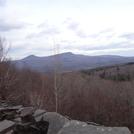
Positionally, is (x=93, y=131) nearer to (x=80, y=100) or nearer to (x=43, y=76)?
(x=80, y=100)

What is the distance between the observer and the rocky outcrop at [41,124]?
6461 millimetres

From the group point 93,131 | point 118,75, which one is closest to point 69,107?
point 93,131

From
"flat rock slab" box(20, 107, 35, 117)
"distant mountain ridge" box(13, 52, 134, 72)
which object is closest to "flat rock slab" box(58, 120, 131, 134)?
"flat rock slab" box(20, 107, 35, 117)

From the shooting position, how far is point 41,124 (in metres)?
7.77

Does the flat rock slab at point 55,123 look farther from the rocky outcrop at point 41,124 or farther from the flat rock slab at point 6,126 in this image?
the flat rock slab at point 6,126

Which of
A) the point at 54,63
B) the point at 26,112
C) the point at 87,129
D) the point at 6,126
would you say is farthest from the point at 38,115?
the point at 54,63

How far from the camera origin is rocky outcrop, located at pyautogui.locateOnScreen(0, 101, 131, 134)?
21.2ft

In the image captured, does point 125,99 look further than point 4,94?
Yes

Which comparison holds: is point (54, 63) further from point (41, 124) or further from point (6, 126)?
point (6, 126)

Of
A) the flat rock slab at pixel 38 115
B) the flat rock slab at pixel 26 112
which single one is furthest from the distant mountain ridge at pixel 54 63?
the flat rock slab at pixel 38 115

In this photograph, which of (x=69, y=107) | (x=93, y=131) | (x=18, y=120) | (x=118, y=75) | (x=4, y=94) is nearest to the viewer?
(x=93, y=131)

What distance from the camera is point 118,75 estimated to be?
172 ft

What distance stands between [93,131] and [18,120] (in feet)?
7.08

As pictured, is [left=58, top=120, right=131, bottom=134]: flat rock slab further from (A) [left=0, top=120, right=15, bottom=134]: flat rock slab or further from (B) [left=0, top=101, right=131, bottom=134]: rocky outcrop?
(A) [left=0, top=120, right=15, bottom=134]: flat rock slab
